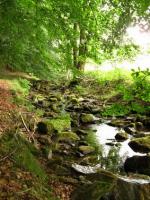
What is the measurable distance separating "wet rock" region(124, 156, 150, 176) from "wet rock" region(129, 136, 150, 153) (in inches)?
72.9

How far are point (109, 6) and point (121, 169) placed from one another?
Answer: 17.9 m

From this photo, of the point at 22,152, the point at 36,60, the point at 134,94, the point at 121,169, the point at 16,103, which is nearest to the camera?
the point at 134,94

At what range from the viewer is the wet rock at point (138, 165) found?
9797 millimetres

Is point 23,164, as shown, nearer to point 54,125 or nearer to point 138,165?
point 138,165

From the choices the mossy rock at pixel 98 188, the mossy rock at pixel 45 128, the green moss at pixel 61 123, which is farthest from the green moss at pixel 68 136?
the mossy rock at pixel 98 188

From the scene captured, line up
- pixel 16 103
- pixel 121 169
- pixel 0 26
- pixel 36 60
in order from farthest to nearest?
pixel 16 103
pixel 36 60
pixel 121 169
pixel 0 26

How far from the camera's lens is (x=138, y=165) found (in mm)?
10008

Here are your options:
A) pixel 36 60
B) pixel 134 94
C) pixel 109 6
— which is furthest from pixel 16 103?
pixel 109 6

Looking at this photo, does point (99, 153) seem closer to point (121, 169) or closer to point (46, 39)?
point (121, 169)

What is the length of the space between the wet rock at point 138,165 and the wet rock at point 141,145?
6.08 feet

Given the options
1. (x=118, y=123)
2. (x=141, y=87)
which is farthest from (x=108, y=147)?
(x=141, y=87)

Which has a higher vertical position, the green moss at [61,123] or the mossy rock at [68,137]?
the green moss at [61,123]

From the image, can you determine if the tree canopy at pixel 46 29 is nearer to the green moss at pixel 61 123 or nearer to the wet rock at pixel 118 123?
the green moss at pixel 61 123

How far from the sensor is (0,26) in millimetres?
9438
